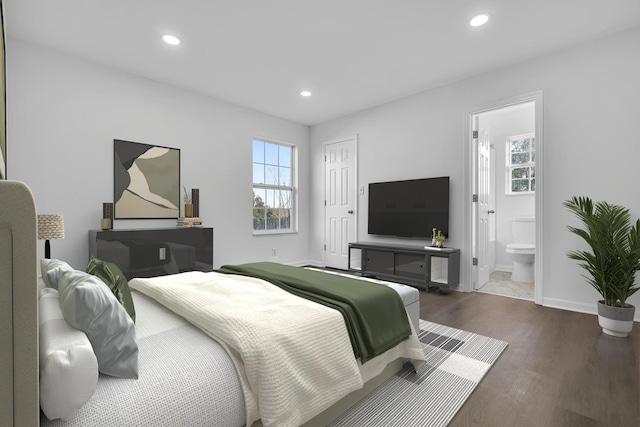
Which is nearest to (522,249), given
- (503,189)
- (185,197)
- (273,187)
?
(503,189)

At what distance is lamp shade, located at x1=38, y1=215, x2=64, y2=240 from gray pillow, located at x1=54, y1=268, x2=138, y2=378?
6.29 feet

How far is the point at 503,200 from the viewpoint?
5.26m

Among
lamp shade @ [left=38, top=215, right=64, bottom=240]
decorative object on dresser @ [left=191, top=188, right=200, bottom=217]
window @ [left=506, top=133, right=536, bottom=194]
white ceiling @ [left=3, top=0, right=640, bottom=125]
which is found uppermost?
white ceiling @ [left=3, top=0, right=640, bottom=125]

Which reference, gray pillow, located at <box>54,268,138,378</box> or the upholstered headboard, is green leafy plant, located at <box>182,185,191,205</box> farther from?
the upholstered headboard

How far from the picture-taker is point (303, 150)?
5.71m

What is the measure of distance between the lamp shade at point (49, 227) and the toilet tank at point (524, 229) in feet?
18.7

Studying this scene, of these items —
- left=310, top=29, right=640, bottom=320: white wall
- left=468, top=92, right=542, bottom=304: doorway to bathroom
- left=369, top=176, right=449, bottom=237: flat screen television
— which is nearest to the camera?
left=310, top=29, right=640, bottom=320: white wall

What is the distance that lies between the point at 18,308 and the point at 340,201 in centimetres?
472

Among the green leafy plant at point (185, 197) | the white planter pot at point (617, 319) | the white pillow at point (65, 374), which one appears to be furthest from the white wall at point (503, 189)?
the white pillow at point (65, 374)

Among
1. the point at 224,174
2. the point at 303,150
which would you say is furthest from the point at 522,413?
the point at 303,150

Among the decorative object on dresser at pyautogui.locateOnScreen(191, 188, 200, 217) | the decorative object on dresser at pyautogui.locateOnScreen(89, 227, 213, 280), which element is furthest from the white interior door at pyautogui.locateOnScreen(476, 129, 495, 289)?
the decorative object on dresser at pyautogui.locateOnScreen(191, 188, 200, 217)

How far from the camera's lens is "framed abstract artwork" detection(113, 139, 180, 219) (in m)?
3.61

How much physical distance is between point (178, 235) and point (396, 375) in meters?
2.84

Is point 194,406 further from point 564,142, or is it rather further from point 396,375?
point 564,142
